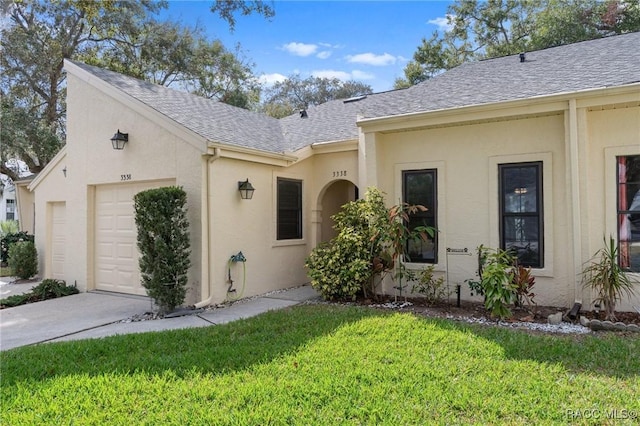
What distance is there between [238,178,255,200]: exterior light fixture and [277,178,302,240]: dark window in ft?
4.08

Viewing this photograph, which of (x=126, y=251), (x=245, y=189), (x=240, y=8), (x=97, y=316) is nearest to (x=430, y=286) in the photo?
(x=245, y=189)

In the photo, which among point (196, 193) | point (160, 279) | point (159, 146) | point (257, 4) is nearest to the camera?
point (160, 279)

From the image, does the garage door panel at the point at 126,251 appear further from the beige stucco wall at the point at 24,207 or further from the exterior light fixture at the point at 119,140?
the beige stucco wall at the point at 24,207

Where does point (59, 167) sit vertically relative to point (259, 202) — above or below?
above

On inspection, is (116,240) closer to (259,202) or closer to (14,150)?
(259,202)

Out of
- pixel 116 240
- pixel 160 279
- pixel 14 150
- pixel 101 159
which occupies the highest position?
pixel 14 150

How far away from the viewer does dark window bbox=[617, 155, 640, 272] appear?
265 inches

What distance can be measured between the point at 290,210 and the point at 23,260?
824cm

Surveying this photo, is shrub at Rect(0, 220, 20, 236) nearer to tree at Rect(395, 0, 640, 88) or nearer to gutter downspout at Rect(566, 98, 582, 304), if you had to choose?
gutter downspout at Rect(566, 98, 582, 304)

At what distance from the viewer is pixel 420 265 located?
830 centimetres

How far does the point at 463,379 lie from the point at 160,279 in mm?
5535

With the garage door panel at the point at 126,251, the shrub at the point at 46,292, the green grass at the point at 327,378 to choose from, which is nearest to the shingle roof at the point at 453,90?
the garage door panel at the point at 126,251

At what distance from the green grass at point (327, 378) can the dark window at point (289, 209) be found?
4.22 m

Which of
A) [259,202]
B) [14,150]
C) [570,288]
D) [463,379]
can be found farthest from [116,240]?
[14,150]
